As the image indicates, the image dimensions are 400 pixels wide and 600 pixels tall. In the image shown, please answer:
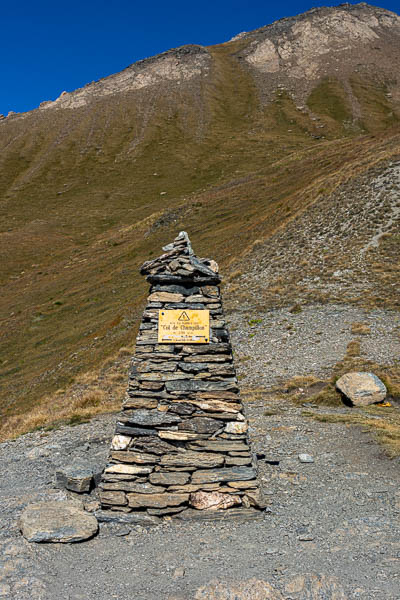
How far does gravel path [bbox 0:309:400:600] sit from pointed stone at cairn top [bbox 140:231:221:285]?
4.49 metres

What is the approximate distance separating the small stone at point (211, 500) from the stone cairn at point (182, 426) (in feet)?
0.05

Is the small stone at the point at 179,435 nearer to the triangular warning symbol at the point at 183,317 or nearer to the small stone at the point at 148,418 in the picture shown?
the small stone at the point at 148,418

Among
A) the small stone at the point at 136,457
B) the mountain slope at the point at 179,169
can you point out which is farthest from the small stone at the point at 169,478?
the mountain slope at the point at 179,169

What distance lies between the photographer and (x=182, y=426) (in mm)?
7930

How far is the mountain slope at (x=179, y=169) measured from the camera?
29234mm

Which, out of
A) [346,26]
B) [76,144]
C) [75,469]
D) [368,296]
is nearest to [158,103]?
[76,144]

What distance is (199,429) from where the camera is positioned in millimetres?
7910

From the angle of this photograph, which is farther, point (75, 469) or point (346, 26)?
point (346, 26)

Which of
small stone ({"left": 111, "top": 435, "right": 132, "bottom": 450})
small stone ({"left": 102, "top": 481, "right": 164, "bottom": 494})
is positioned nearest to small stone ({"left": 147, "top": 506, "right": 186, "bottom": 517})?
small stone ({"left": 102, "top": 481, "right": 164, "bottom": 494})

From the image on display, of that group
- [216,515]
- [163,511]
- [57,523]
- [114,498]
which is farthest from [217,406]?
[57,523]

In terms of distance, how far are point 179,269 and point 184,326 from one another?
117cm

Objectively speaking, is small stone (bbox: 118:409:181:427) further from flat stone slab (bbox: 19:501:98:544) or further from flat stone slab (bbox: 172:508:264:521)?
flat stone slab (bbox: 19:501:98:544)

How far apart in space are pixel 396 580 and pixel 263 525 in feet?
7.59

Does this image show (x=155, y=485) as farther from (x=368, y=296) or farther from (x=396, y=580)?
(x=368, y=296)
